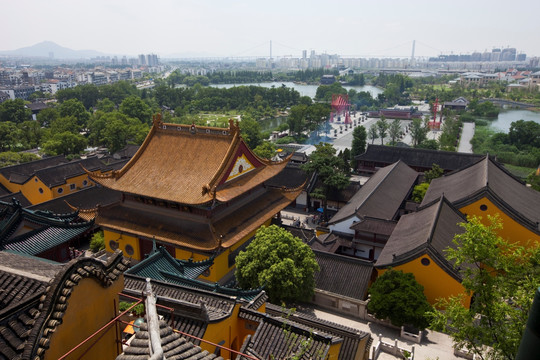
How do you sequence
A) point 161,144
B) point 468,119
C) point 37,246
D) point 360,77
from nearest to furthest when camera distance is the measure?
point 37,246 < point 161,144 < point 468,119 < point 360,77

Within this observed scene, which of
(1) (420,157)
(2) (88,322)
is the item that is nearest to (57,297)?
(2) (88,322)

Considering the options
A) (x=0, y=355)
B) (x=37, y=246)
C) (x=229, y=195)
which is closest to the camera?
(x=0, y=355)

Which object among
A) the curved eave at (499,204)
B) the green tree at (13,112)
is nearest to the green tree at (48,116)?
the green tree at (13,112)

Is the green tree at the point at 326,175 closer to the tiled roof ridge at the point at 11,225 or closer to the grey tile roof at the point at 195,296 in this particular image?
the tiled roof ridge at the point at 11,225

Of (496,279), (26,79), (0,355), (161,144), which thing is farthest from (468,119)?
(26,79)

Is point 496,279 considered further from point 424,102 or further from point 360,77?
point 360,77
